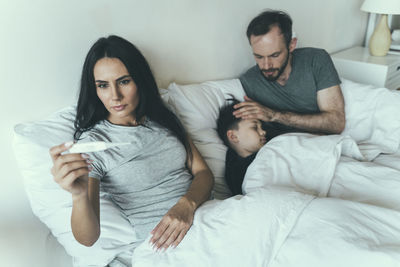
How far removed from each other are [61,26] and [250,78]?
1.06 m

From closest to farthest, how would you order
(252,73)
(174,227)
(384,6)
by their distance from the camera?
(174,227), (252,73), (384,6)

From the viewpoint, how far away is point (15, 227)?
116 centimetres

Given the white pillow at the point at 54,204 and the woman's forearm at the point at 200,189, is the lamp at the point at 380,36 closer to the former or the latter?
the woman's forearm at the point at 200,189

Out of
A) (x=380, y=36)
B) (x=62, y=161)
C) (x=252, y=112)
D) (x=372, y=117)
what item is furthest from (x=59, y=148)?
(x=380, y=36)

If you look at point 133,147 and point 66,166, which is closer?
point 66,166

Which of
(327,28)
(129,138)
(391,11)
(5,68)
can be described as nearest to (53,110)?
(5,68)

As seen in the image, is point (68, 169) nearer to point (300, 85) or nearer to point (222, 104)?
point (222, 104)

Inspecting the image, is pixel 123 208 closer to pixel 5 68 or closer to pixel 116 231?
pixel 116 231

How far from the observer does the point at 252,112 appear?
1.67 meters

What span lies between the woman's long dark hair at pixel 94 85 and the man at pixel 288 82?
0.57 m

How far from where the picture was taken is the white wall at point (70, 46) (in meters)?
1.11

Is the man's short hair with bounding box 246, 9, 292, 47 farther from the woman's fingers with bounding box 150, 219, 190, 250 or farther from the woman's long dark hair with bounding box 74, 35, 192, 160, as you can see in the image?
the woman's fingers with bounding box 150, 219, 190, 250

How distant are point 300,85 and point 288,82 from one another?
0.22 ft

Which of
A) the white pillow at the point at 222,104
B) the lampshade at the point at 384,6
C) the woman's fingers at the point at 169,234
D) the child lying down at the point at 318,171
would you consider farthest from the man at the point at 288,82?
the lampshade at the point at 384,6
